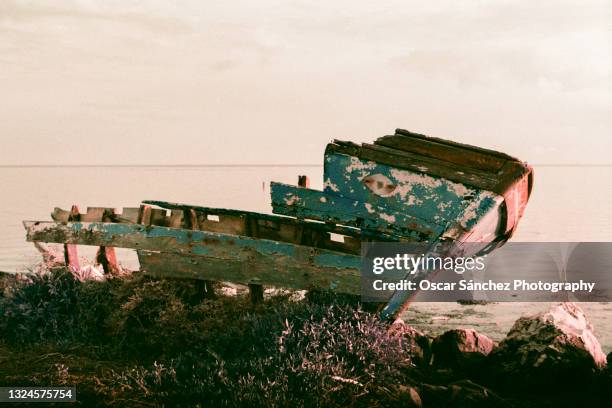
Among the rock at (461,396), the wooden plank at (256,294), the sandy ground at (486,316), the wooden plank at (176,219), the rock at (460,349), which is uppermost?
the wooden plank at (176,219)

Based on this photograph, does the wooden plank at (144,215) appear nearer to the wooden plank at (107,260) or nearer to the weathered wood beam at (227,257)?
the weathered wood beam at (227,257)

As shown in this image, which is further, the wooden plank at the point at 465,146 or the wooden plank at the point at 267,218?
the wooden plank at the point at 267,218

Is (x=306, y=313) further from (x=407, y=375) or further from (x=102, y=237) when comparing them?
(x=102, y=237)

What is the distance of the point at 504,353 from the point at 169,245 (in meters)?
4.04

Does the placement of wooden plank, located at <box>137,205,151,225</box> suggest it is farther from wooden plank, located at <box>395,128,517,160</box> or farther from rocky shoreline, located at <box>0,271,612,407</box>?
wooden plank, located at <box>395,128,517,160</box>

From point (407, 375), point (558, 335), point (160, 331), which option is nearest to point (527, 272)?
point (558, 335)

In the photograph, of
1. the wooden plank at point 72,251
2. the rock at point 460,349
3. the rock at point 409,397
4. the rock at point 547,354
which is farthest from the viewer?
the wooden plank at point 72,251

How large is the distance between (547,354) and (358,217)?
2.43 meters

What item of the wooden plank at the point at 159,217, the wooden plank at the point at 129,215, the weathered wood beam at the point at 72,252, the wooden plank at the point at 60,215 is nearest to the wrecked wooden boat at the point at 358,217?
the wooden plank at the point at 159,217

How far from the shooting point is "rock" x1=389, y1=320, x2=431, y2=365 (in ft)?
22.4

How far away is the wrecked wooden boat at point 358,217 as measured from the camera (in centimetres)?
664

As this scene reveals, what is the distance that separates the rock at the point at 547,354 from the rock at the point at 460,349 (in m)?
0.19

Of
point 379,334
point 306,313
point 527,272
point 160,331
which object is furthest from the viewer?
point 527,272

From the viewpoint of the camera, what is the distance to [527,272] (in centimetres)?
1298
